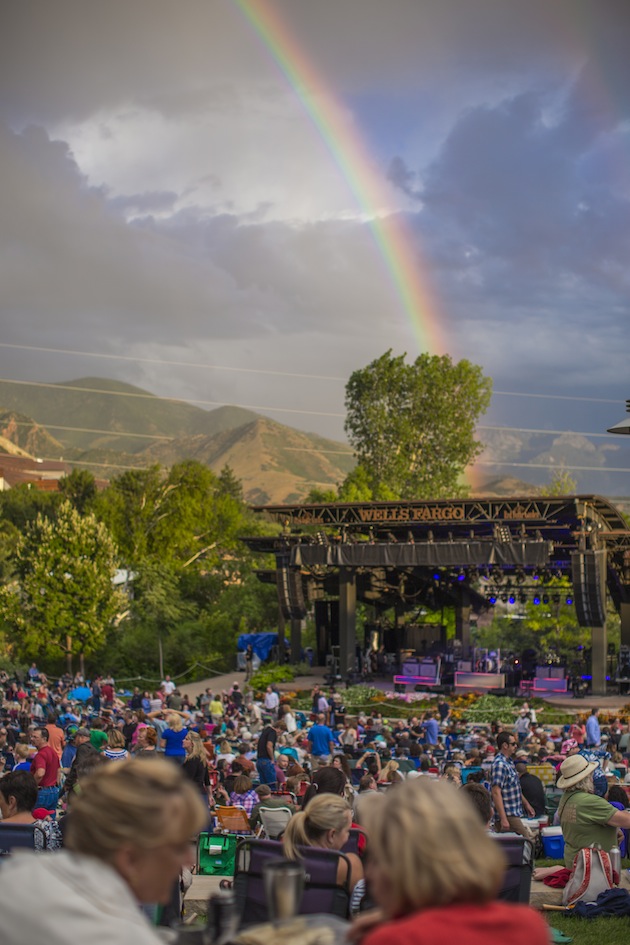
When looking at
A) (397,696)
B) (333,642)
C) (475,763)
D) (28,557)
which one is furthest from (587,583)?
(28,557)

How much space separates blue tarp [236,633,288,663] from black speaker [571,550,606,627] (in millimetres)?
13467

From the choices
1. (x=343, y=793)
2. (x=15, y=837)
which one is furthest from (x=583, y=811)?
(x=15, y=837)

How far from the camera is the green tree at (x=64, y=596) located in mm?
42062

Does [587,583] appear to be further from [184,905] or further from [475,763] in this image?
[184,905]

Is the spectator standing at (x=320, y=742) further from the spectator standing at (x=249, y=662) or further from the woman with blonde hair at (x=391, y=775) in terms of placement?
the spectator standing at (x=249, y=662)

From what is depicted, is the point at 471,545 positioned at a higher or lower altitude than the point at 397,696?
higher

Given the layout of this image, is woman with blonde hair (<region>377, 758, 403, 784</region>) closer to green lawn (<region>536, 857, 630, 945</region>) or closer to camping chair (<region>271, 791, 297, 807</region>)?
camping chair (<region>271, 791, 297, 807</region>)

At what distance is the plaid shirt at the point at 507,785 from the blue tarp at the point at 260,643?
1251 inches

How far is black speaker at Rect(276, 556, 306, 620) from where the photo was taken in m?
36.0

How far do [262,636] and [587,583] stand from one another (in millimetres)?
14405

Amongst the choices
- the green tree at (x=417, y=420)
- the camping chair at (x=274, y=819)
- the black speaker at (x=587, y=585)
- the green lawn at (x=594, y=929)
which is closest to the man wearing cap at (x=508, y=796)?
the green lawn at (x=594, y=929)

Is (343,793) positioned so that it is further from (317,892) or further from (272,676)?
(272,676)

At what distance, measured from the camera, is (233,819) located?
1054 cm

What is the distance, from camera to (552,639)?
5056cm
